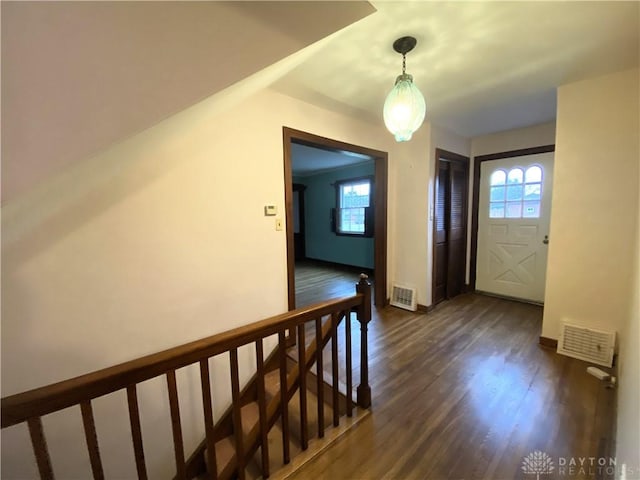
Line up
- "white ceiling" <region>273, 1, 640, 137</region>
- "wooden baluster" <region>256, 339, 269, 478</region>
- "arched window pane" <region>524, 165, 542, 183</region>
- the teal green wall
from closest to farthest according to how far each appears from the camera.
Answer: "wooden baluster" <region>256, 339, 269, 478</region> < "white ceiling" <region>273, 1, 640, 137</region> < "arched window pane" <region>524, 165, 542, 183</region> < the teal green wall

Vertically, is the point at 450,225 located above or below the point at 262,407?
above

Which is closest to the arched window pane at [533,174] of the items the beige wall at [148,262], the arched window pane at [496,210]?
the arched window pane at [496,210]

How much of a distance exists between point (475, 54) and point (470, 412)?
232cm

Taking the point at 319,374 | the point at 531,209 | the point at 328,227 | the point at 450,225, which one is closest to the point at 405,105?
the point at 319,374

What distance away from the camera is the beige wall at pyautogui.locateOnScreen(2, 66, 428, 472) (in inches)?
51.6

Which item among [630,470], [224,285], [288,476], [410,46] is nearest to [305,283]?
[224,285]

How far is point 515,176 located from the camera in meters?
3.44

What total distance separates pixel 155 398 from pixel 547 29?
333 cm

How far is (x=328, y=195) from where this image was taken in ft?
19.6

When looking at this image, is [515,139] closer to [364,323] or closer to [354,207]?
[354,207]

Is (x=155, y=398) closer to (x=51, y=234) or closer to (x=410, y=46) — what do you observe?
(x=51, y=234)

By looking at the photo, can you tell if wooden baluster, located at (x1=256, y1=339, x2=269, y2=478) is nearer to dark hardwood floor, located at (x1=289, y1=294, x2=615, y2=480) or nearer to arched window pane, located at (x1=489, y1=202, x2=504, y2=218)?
dark hardwood floor, located at (x1=289, y1=294, x2=615, y2=480)

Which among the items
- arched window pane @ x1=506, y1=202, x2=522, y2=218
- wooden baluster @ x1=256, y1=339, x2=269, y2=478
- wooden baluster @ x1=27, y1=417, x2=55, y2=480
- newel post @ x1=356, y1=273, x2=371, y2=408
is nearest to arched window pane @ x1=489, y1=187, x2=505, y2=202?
arched window pane @ x1=506, y1=202, x2=522, y2=218

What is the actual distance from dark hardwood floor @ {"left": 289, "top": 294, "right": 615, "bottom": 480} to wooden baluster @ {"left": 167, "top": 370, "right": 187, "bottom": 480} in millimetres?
572
